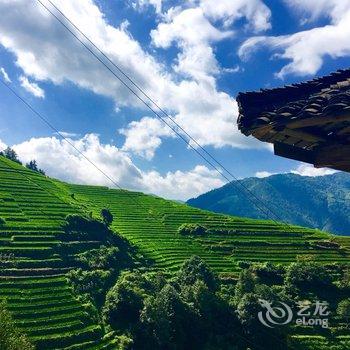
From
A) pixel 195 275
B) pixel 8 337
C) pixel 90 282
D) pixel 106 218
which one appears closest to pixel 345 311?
pixel 195 275

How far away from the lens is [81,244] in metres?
110

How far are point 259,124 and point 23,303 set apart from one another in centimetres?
7639

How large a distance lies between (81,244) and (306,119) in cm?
10806

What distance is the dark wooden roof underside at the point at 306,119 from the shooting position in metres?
6.68

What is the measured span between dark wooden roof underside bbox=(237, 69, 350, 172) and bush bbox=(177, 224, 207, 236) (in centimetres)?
12813

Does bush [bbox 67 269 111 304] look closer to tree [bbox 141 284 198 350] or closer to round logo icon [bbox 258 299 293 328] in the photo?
tree [bbox 141 284 198 350]

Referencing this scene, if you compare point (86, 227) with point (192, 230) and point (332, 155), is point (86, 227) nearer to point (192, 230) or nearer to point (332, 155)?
point (192, 230)

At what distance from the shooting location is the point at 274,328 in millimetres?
72062

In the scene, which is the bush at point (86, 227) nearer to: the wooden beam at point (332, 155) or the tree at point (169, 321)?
the tree at point (169, 321)

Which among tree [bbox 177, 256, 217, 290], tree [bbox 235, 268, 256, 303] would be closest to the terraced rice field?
tree [bbox 177, 256, 217, 290]

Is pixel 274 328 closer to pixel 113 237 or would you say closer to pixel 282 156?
pixel 113 237

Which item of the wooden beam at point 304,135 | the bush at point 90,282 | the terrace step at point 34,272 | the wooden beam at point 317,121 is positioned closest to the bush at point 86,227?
the terrace step at point 34,272

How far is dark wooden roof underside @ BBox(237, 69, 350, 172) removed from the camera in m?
6.68

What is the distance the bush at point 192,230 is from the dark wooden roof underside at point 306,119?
420 ft
